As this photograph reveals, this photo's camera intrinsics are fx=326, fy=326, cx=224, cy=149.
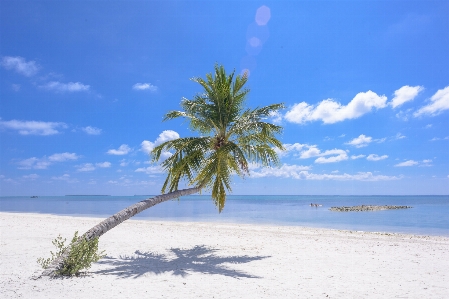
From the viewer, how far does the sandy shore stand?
6664 millimetres

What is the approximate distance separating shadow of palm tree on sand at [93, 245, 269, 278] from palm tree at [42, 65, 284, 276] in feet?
6.71

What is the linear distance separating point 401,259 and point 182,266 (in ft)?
22.5

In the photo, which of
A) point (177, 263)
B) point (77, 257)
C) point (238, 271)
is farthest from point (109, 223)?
point (238, 271)

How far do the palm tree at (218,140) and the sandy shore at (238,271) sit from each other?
240 centimetres

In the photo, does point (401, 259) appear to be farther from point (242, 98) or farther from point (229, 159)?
point (242, 98)

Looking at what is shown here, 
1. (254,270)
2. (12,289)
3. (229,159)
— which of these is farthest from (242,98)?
(12,289)

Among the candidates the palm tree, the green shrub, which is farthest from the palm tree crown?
the green shrub

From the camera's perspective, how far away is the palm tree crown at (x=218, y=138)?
11.2 meters

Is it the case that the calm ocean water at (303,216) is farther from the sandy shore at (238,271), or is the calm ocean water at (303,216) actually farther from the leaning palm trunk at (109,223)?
the leaning palm trunk at (109,223)

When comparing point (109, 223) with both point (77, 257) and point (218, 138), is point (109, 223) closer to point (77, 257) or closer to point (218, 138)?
point (77, 257)

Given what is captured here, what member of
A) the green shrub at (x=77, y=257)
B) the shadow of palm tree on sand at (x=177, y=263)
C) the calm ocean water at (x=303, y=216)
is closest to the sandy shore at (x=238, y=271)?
the shadow of palm tree on sand at (x=177, y=263)

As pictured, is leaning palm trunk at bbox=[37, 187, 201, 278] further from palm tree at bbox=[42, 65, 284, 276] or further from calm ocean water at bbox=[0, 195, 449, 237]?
calm ocean water at bbox=[0, 195, 449, 237]

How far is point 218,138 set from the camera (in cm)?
1196

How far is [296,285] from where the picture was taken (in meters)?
7.24
